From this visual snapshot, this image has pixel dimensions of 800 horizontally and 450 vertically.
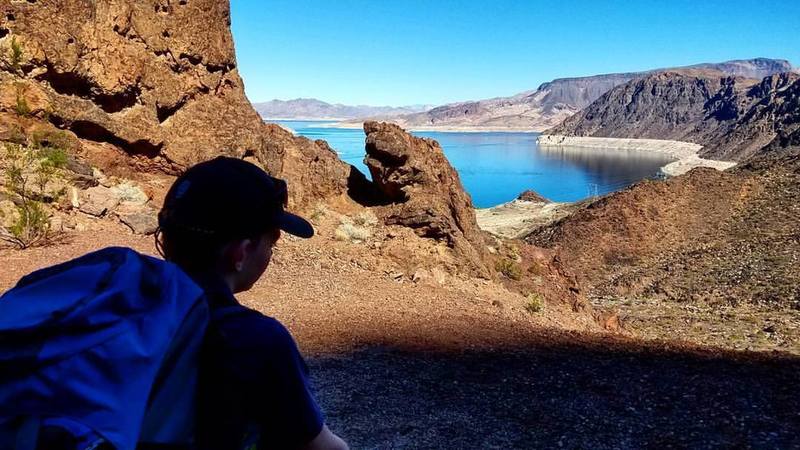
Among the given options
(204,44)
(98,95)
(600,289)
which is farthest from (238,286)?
(600,289)

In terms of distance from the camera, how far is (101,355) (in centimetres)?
119

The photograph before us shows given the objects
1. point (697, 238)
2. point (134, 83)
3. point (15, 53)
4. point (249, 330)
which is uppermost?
point (15, 53)

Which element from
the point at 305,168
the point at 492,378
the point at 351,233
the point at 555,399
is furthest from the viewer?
the point at 305,168

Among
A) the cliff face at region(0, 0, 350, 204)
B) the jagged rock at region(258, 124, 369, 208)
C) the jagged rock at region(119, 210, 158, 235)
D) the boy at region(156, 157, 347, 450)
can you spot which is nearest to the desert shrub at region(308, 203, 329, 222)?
the jagged rock at region(258, 124, 369, 208)

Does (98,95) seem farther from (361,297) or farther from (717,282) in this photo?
(717,282)

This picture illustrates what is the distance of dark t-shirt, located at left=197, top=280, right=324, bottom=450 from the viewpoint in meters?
1.35

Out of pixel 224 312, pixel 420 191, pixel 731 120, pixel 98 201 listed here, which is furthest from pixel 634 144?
pixel 224 312

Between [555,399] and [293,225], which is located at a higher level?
[293,225]

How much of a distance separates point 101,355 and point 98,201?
9884 millimetres

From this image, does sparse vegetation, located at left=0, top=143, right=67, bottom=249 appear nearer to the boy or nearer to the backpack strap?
the boy

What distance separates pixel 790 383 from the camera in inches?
261

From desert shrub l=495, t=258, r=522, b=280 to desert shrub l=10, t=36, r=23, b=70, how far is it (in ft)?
32.1

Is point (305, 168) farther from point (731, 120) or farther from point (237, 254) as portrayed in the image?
point (731, 120)

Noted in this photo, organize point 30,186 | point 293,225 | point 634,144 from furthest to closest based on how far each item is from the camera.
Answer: point 634,144 → point 30,186 → point 293,225
